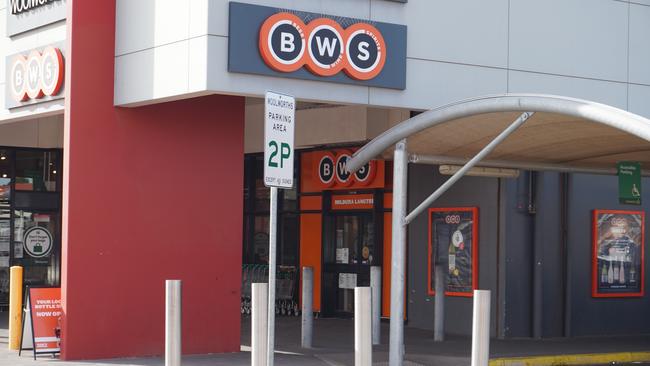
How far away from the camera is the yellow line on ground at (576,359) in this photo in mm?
16594

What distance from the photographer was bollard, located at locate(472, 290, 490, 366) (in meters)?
11.1

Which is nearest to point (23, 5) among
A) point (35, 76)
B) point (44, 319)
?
point (35, 76)

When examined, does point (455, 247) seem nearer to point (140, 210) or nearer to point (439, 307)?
point (439, 307)

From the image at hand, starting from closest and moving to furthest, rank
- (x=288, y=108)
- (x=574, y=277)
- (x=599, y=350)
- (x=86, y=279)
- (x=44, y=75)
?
(x=288, y=108) < (x=86, y=279) < (x=44, y=75) < (x=599, y=350) < (x=574, y=277)

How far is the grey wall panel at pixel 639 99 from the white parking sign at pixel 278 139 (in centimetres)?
892

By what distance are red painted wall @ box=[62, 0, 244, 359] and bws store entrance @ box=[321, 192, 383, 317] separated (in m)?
6.44

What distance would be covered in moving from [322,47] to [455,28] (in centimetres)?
246

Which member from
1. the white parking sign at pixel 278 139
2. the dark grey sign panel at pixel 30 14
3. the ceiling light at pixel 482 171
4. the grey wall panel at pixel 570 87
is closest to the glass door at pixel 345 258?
the ceiling light at pixel 482 171

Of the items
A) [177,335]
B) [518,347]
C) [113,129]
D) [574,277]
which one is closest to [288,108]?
[177,335]

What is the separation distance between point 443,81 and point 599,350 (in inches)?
203

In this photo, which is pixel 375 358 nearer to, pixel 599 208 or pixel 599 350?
pixel 599 350

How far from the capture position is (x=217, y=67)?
579 inches

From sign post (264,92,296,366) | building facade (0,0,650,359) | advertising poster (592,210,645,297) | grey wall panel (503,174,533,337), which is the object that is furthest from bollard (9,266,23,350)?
advertising poster (592,210,645,297)

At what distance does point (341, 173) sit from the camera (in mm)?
23750
